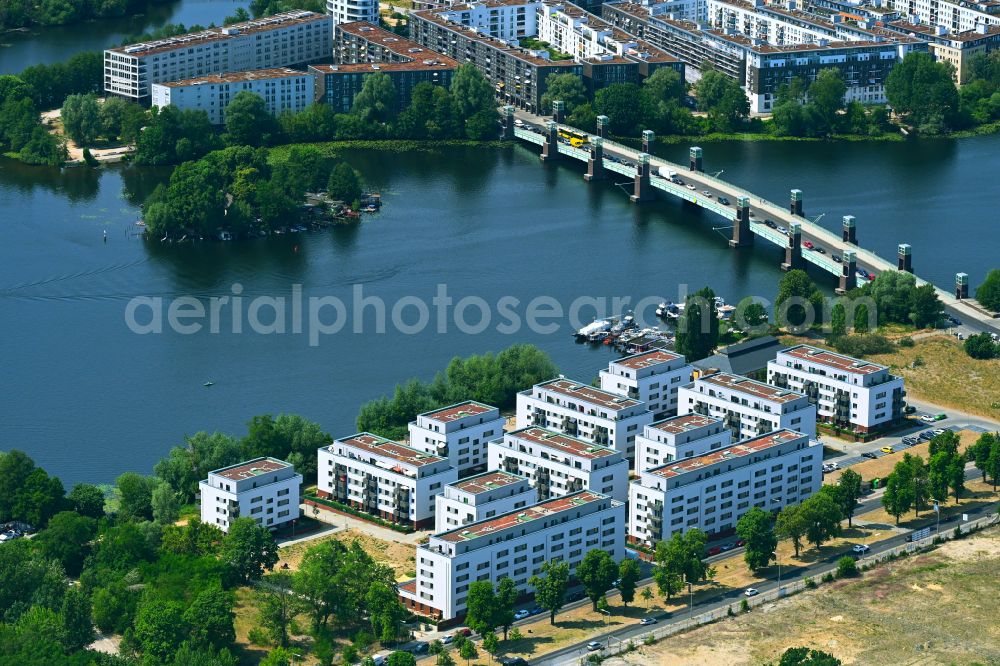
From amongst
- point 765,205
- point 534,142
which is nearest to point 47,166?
point 534,142

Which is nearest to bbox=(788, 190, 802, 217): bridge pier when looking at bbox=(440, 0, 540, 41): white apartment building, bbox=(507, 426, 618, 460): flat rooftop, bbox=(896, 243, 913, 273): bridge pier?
bbox=(896, 243, 913, 273): bridge pier

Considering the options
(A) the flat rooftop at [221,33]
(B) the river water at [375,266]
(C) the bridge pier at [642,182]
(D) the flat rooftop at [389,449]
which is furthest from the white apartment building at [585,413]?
(A) the flat rooftop at [221,33]

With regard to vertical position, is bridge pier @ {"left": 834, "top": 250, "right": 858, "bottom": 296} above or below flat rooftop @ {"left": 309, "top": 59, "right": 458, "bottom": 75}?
below

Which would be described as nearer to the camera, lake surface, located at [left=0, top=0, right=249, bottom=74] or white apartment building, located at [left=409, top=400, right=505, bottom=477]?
white apartment building, located at [left=409, top=400, right=505, bottom=477]

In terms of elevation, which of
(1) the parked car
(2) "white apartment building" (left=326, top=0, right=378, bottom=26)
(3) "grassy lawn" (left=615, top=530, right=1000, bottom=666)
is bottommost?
(1) the parked car

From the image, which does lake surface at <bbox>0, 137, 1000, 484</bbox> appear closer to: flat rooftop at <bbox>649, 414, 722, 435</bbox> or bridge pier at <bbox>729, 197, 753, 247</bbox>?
bridge pier at <bbox>729, 197, 753, 247</bbox>

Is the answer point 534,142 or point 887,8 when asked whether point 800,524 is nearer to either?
point 534,142

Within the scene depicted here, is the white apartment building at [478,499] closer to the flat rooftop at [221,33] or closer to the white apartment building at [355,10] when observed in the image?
the flat rooftop at [221,33]

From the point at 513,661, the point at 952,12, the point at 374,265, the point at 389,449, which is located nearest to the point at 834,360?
the point at 389,449
